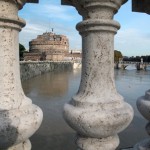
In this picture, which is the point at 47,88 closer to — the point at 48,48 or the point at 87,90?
the point at 87,90

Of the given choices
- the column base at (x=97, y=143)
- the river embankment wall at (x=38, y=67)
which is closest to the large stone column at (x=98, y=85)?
the column base at (x=97, y=143)

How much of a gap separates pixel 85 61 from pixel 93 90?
202 millimetres

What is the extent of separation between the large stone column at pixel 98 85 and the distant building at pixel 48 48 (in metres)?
70.3

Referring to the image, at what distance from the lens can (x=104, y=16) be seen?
5.96 ft

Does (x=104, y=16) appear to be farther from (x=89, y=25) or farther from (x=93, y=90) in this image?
(x=93, y=90)

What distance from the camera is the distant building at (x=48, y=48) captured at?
73125 mm

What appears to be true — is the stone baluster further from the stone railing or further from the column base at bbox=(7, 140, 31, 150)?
the column base at bbox=(7, 140, 31, 150)

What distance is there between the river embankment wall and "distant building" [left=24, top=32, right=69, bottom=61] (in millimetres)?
3398

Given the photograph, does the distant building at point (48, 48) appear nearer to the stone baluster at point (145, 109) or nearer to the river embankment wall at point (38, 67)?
the river embankment wall at point (38, 67)

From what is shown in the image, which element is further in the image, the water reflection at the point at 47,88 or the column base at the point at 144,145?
the water reflection at the point at 47,88

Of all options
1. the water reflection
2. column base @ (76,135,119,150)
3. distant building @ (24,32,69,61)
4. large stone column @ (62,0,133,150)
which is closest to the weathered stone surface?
large stone column @ (62,0,133,150)

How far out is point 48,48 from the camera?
74.0m

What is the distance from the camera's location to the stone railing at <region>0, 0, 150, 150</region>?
1731 mm

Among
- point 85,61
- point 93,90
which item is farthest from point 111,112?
point 85,61
